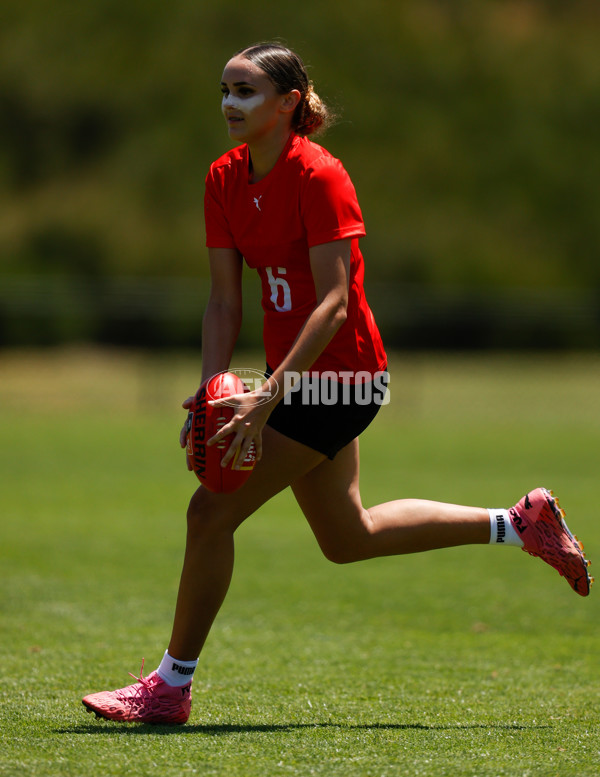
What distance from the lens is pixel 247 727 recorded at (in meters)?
3.66

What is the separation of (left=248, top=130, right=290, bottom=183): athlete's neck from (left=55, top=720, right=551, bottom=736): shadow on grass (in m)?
1.85

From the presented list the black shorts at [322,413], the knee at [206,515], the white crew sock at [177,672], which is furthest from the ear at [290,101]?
the white crew sock at [177,672]

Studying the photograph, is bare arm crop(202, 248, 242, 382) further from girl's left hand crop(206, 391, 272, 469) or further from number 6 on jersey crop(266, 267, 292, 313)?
girl's left hand crop(206, 391, 272, 469)

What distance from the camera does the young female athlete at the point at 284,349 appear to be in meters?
3.60

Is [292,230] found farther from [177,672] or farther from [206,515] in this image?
[177,672]

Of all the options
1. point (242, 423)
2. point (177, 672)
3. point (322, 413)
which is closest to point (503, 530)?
point (322, 413)

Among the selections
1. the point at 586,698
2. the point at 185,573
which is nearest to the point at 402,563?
the point at 586,698

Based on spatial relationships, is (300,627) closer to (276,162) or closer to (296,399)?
(296,399)

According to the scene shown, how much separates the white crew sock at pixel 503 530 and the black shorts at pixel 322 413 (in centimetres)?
66

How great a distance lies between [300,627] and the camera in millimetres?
5730

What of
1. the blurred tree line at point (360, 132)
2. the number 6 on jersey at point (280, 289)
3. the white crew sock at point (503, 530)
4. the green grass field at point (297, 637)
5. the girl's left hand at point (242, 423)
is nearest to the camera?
the green grass field at point (297, 637)

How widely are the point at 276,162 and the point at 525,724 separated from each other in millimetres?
2103

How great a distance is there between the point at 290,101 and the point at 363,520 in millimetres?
1491

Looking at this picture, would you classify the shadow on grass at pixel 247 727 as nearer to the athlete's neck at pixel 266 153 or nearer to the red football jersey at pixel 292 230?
the red football jersey at pixel 292 230
